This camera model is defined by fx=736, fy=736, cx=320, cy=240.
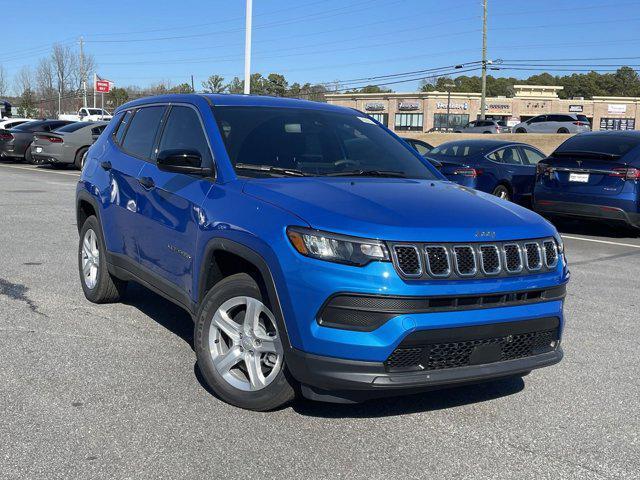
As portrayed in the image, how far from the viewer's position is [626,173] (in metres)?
11.2

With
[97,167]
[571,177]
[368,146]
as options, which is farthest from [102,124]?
[368,146]

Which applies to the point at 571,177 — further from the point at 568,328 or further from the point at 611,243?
the point at 568,328

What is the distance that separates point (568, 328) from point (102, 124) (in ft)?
72.0

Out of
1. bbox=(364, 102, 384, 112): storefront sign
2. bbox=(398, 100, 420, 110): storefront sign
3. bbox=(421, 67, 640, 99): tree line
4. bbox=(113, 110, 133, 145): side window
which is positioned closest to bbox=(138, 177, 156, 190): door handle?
bbox=(113, 110, 133, 145): side window

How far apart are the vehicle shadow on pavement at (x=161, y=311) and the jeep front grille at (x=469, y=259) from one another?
2299 millimetres

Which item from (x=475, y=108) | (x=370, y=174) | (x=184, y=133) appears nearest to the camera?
(x=370, y=174)

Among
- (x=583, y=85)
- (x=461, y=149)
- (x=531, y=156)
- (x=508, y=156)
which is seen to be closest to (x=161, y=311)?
(x=461, y=149)

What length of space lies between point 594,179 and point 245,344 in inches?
355

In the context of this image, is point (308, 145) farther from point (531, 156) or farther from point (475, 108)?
point (475, 108)

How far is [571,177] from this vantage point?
1188 cm

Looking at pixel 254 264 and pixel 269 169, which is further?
pixel 269 169

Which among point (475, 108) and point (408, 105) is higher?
point (408, 105)

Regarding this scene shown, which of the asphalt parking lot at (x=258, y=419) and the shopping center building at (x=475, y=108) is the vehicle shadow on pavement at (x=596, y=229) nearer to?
the asphalt parking lot at (x=258, y=419)

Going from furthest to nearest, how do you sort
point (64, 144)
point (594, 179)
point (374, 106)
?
point (374, 106), point (64, 144), point (594, 179)
